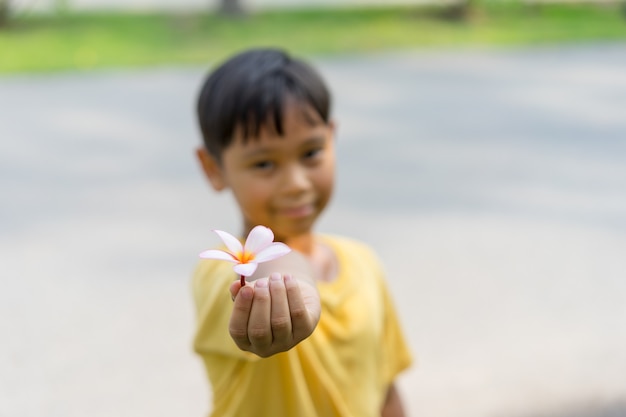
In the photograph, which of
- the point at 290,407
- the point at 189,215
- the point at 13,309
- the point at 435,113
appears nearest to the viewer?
the point at 290,407

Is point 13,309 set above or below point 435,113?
below

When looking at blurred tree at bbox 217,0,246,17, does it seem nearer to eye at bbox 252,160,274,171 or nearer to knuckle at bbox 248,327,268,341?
eye at bbox 252,160,274,171

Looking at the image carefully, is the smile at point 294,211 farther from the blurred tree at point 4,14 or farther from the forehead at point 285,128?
the blurred tree at point 4,14

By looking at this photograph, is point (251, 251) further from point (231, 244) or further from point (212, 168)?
point (212, 168)

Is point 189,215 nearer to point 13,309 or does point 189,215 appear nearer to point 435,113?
point 13,309

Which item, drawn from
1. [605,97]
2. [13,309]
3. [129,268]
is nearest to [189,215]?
[129,268]

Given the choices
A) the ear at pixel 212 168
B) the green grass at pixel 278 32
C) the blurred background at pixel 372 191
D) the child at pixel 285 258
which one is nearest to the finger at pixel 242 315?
the child at pixel 285 258

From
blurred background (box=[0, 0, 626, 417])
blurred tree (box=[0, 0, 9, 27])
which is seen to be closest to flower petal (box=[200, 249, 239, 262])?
blurred background (box=[0, 0, 626, 417])
